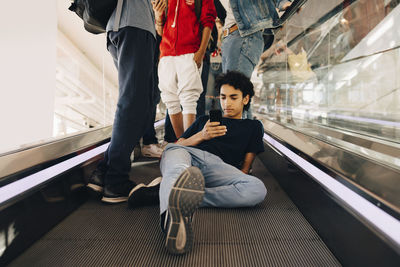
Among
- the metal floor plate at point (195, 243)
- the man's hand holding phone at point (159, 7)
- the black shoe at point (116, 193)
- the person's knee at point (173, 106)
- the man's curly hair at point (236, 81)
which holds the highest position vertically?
the man's hand holding phone at point (159, 7)

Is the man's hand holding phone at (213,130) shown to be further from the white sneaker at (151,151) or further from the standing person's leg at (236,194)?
the white sneaker at (151,151)

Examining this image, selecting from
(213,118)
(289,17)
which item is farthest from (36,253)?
(289,17)

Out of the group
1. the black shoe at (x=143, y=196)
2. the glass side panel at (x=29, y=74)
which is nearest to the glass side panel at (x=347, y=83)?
the black shoe at (x=143, y=196)

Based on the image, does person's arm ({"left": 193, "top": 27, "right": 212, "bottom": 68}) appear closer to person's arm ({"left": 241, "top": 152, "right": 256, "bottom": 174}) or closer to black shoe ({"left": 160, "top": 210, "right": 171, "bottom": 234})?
person's arm ({"left": 241, "top": 152, "right": 256, "bottom": 174})

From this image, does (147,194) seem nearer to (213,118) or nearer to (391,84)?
(213,118)

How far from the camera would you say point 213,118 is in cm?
187

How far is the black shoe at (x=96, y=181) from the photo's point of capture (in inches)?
64.7

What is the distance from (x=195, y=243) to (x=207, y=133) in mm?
884

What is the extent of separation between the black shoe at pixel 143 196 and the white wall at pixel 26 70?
3.09 metres

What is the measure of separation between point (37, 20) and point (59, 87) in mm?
8154

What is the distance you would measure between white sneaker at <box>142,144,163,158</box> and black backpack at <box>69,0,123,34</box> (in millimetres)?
1513

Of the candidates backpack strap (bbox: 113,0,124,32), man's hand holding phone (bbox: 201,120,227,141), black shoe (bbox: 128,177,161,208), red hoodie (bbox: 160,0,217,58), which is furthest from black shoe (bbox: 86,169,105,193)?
red hoodie (bbox: 160,0,217,58)

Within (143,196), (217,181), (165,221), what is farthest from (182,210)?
(217,181)

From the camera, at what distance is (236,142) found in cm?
203
